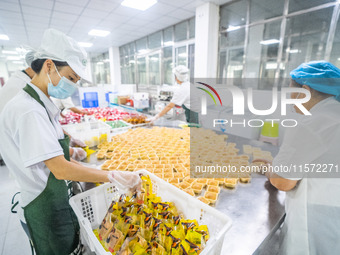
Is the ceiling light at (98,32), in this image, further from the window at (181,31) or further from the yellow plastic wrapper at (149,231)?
the yellow plastic wrapper at (149,231)

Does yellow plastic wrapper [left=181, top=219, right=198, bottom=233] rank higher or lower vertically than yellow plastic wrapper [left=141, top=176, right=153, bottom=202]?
lower

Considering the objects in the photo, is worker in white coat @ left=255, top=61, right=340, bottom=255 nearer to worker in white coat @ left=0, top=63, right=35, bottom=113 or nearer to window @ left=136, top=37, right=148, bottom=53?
worker in white coat @ left=0, top=63, right=35, bottom=113

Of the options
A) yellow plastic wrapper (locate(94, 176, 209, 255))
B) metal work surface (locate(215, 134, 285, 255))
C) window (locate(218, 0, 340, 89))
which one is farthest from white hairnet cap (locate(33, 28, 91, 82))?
window (locate(218, 0, 340, 89))

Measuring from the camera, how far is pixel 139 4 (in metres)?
4.14

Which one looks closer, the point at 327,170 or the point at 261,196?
the point at 327,170

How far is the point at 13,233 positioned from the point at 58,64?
7.16 ft

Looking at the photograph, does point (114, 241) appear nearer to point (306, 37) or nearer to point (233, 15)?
point (306, 37)

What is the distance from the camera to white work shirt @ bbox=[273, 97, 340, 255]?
0.88m

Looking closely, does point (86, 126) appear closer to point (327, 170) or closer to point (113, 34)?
point (327, 170)

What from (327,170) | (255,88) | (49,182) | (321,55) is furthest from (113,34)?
(327,170)

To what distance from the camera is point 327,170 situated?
90 cm

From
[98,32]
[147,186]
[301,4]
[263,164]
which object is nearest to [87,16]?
[98,32]

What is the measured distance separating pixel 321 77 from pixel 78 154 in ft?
6.35

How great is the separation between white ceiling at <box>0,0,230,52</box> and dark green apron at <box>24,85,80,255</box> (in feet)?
14.5
